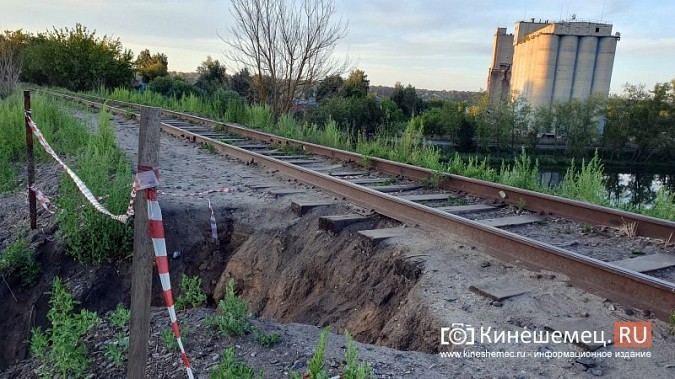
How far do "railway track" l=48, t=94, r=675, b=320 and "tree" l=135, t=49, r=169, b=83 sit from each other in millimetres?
44715

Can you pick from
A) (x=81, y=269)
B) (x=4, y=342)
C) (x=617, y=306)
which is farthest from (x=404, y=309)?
(x=4, y=342)

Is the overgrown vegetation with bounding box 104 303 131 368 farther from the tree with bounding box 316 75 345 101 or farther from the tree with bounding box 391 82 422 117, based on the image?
the tree with bounding box 391 82 422 117

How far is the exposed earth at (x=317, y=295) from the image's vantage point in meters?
3.09

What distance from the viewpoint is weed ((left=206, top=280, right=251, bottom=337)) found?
3.36 meters

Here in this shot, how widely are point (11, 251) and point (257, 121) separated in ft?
34.0

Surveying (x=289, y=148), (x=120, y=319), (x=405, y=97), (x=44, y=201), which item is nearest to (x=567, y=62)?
(x=405, y=97)

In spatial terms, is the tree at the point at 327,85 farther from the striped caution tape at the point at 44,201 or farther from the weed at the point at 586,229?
the weed at the point at 586,229

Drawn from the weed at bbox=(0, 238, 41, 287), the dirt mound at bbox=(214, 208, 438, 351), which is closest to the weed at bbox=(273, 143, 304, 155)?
the dirt mound at bbox=(214, 208, 438, 351)

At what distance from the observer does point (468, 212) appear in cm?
598

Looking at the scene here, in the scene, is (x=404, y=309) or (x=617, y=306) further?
(x=404, y=309)

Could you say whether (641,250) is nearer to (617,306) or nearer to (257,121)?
(617,306)

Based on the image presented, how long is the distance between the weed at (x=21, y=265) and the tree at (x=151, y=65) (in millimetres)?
46529

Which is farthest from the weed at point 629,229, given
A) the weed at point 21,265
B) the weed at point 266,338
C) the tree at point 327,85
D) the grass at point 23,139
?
the tree at point 327,85

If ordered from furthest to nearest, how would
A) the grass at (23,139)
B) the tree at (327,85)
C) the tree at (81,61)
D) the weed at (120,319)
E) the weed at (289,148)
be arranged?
1. the tree at (81,61)
2. the tree at (327,85)
3. the weed at (289,148)
4. the grass at (23,139)
5. the weed at (120,319)
